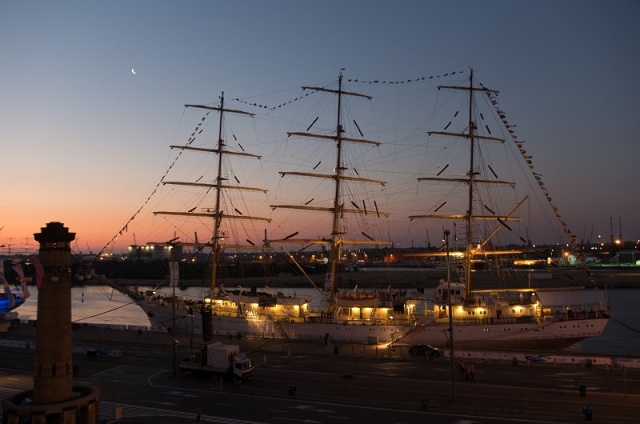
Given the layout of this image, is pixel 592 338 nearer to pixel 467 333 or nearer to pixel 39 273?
pixel 467 333

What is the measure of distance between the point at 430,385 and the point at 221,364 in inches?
430

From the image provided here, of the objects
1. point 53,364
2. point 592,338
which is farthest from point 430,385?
point 592,338

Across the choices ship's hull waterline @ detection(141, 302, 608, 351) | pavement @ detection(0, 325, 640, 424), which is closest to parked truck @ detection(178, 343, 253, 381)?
pavement @ detection(0, 325, 640, 424)

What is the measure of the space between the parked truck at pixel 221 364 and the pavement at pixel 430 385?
0.57 m

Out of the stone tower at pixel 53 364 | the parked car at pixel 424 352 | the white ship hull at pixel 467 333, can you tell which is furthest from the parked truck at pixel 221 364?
the parked car at pixel 424 352

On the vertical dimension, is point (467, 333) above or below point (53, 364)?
below

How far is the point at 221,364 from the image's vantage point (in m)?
28.0

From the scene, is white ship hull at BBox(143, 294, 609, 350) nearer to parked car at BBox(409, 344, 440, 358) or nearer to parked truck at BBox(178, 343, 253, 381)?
parked car at BBox(409, 344, 440, 358)

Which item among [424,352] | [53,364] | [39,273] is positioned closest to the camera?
[53,364]

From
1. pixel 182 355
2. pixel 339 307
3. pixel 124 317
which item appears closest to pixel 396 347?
pixel 339 307

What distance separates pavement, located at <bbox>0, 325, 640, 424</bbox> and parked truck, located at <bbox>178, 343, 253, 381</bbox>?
22.4 inches

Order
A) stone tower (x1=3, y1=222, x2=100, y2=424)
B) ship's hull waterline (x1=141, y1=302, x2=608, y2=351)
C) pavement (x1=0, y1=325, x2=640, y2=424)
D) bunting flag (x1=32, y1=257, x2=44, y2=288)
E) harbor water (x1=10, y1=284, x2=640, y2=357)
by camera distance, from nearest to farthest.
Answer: stone tower (x1=3, y1=222, x2=100, y2=424), bunting flag (x1=32, y1=257, x2=44, y2=288), pavement (x1=0, y1=325, x2=640, y2=424), ship's hull waterline (x1=141, y1=302, x2=608, y2=351), harbor water (x1=10, y1=284, x2=640, y2=357)

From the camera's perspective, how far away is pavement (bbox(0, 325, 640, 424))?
22.3 metres

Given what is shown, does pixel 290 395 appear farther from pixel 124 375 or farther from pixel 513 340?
pixel 513 340
